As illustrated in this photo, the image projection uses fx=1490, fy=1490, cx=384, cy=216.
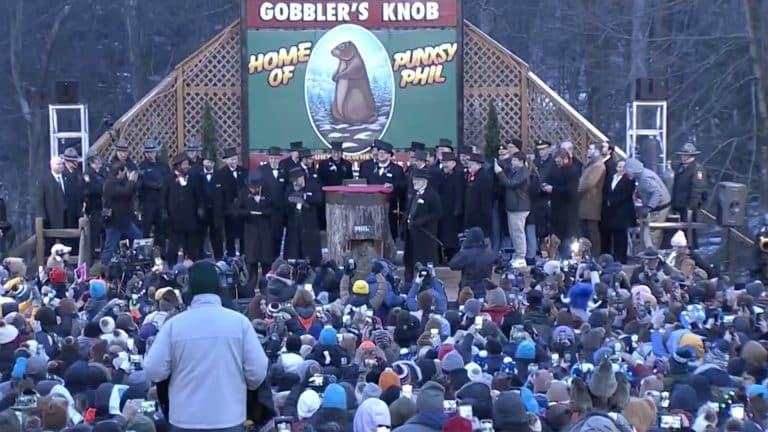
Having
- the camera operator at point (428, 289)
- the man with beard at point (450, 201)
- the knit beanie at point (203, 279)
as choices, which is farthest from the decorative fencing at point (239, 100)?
the knit beanie at point (203, 279)

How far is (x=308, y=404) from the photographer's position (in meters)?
10.2

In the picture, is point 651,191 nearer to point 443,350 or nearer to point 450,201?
point 450,201

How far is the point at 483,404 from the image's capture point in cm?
1009

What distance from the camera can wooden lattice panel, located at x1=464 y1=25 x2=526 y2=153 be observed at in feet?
74.1

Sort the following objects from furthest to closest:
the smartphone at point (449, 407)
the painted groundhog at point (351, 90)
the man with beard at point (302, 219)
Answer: the painted groundhog at point (351, 90)
the man with beard at point (302, 219)
the smartphone at point (449, 407)

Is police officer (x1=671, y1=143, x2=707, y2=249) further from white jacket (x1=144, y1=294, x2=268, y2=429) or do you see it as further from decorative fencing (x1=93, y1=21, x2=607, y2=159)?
white jacket (x1=144, y1=294, x2=268, y2=429)

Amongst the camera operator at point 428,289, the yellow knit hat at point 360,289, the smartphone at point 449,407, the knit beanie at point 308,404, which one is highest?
the yellow knit hat at point 360,289

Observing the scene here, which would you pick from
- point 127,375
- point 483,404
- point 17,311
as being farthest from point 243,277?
point 483,404

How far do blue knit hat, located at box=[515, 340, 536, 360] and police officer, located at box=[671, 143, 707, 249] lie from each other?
9.19 meters

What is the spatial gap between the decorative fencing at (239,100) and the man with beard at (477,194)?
10.8 ft

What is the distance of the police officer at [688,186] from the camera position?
67.2ft

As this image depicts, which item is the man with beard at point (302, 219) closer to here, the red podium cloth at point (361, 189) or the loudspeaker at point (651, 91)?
the red podium cloth at point (361, 189)

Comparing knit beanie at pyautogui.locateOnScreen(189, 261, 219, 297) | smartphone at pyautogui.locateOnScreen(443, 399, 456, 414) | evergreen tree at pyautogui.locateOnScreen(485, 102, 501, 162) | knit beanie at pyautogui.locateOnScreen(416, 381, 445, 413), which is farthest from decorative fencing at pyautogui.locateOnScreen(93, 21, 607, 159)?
knit beanie at pyautogui.locateOnScreen(189, 261, 219, 297)

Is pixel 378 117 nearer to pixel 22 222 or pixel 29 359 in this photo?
pixel 29 359
